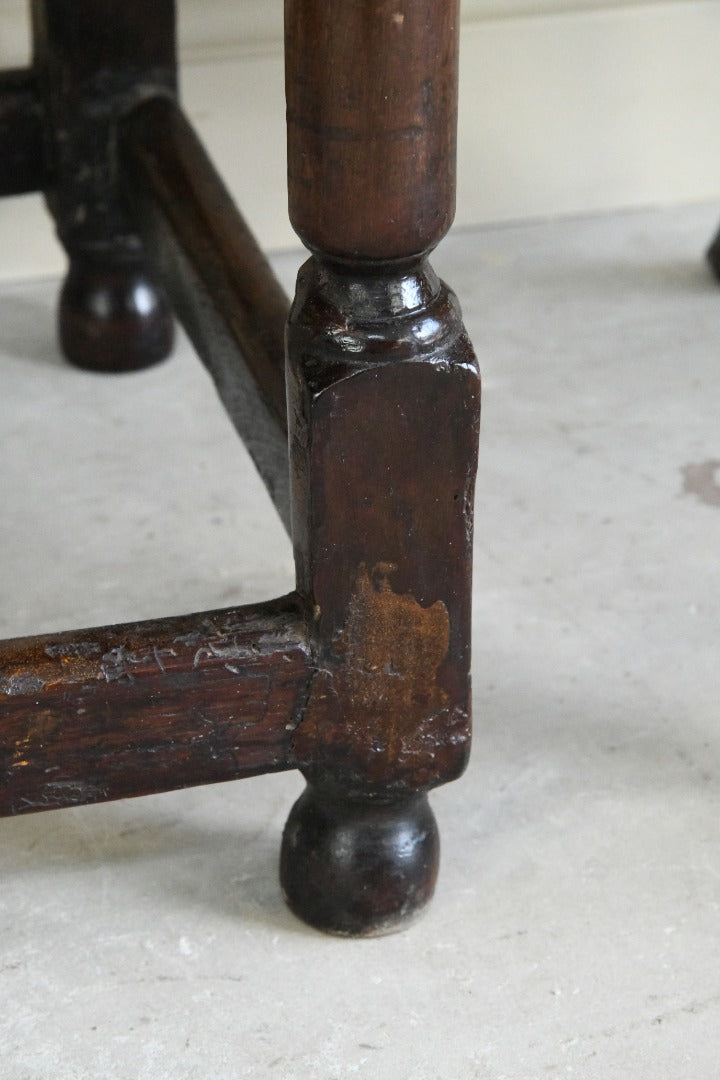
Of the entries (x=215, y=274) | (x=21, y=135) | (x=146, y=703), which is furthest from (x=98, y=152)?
(x=146, y=703)

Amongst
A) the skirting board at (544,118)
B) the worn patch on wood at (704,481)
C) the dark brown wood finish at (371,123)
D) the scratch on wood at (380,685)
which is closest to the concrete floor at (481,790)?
the worn patch on wood at (704,481)

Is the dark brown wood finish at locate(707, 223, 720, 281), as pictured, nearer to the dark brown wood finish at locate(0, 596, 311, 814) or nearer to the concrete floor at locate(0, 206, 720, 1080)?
the concrete floor at locate(0, 206, 720, 1080)

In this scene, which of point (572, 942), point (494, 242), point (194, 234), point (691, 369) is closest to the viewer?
point (572, 942)

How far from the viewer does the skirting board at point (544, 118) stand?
4.71ft

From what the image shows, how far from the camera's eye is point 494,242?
1.51 m

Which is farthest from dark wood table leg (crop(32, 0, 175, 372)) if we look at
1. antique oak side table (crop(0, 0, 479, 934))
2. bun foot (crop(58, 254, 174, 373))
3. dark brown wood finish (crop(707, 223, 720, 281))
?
dark brown wood finish (crop(707, 223, 720, 281))

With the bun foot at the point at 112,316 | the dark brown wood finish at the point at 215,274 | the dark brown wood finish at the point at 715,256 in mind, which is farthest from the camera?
the dark brown wood finish at the point at 715,256

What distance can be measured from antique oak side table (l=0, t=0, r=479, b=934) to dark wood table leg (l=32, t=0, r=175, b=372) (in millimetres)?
344

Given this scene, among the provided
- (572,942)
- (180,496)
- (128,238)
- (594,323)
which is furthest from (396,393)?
(594,323)

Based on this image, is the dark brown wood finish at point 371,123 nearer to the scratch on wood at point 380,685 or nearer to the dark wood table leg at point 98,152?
the scratch on wood at point 380,685

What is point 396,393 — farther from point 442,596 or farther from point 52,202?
point 52,202

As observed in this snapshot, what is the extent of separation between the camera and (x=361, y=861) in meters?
0.75

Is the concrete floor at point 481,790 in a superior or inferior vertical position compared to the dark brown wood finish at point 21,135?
inferior

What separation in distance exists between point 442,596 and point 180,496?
1.51 feet
